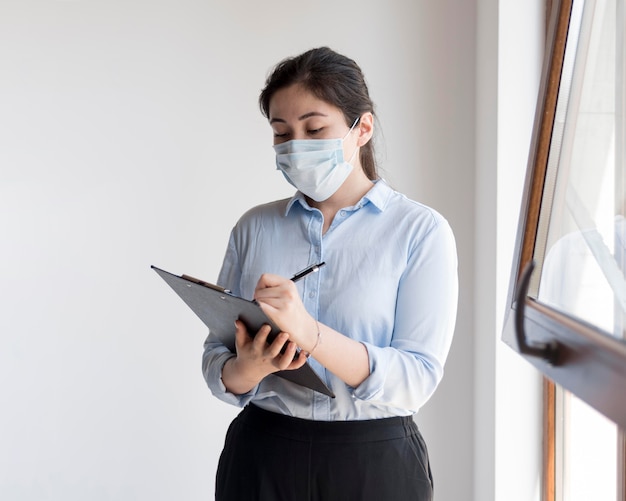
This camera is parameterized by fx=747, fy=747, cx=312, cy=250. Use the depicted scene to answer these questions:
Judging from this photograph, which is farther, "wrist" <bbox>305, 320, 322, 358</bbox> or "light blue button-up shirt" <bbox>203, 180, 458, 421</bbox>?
"light blue button-up shirt" <bbox>203, 180, 458, 421</bbox>

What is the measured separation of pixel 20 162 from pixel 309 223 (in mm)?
1341

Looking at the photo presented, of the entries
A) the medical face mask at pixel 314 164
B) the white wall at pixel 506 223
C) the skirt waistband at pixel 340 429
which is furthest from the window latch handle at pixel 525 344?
the white wall at pixel 506 223

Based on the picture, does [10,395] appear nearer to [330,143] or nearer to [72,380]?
[72,380]

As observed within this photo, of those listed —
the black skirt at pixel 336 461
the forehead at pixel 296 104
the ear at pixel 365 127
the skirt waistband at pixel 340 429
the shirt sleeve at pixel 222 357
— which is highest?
the forehead at pixel 296 104

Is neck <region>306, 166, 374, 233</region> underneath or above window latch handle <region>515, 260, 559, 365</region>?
above

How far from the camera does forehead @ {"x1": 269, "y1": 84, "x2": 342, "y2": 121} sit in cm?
133

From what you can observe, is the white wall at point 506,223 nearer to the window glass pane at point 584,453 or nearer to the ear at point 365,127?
the window glass pane at point 584,453

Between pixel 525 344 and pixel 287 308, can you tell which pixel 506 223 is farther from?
pixel 525 344

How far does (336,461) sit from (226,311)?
32 centimetres

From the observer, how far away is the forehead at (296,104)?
133 cm

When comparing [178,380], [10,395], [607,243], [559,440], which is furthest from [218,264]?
[607,243]

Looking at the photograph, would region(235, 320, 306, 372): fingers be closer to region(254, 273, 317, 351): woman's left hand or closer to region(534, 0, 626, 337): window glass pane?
region(254, 273, 317, 351): woman's left hand

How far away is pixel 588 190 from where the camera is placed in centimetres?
86

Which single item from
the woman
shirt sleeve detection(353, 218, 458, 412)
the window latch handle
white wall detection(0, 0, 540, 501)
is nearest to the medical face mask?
the woman
